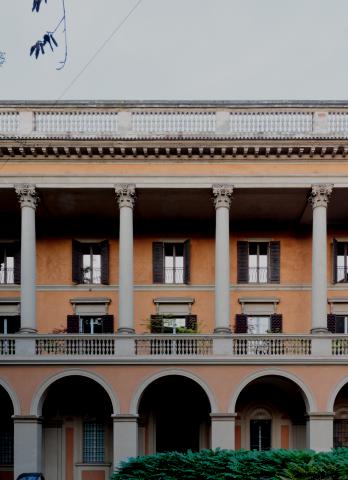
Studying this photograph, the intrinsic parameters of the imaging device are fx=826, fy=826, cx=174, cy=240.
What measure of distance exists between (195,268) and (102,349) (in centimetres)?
661

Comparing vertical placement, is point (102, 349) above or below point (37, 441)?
above

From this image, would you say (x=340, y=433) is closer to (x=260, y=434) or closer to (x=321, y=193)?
(x=260, y=434)

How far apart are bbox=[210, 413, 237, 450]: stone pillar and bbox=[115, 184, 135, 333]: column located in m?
4.79

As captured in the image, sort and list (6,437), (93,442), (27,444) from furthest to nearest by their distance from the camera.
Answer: (6,437), (93,442), (27,444)

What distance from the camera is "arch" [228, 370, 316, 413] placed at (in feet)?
104

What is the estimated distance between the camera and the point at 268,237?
122ft

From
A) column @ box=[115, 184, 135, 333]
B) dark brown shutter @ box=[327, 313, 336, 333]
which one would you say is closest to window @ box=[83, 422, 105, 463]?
column @ box=[115, 184, 135, 333]

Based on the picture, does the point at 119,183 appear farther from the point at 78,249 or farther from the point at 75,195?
the point at 78,249

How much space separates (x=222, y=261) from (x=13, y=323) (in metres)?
10.3

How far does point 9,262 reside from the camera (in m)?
37.2

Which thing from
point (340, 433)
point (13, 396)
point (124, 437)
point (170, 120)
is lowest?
point (340, 433)

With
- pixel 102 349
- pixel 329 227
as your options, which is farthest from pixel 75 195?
pixel 329 227

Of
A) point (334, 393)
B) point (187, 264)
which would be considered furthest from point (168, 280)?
point (334, 393)

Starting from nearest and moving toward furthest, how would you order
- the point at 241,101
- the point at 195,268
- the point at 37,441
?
the point at 37,441, the point at 241,101, the point at 195,268
